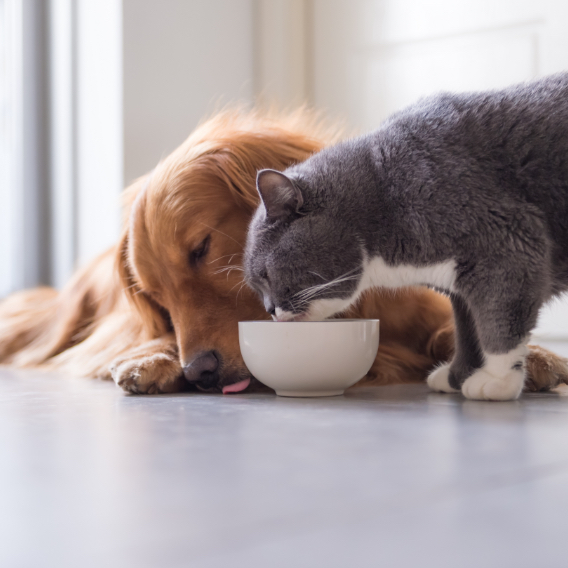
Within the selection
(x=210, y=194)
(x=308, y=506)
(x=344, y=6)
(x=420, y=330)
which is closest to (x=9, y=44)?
(x=344, y=6)

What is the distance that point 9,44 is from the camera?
339 cm

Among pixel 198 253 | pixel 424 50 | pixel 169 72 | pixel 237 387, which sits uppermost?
pixel 424 50

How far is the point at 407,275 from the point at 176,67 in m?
2.23

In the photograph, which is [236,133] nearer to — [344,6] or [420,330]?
[420,330]

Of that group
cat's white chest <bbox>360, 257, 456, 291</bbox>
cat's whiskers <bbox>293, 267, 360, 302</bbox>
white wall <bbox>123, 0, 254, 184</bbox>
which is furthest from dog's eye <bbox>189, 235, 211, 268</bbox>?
white wall <bbox>123, 0, 254, 184</bbox>

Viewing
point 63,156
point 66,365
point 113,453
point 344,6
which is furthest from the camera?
point 344,6

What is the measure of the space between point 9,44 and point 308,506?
3382 millimetres

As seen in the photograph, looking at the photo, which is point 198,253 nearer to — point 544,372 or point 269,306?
point 269,306

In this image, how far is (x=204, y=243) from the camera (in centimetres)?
162

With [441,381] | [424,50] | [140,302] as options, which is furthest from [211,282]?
[424,50]

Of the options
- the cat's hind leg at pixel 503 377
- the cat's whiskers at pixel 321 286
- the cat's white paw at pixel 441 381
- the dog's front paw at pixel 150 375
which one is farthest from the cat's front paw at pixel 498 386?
the dog's front paw at pixel 150 375

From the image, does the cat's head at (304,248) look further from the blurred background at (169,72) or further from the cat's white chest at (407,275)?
the blurred background at (169,72)

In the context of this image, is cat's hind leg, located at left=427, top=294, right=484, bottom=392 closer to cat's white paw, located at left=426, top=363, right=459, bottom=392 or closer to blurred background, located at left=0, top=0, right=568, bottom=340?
cat's white paw, located at left=426, top=363, right=459, bottom=392

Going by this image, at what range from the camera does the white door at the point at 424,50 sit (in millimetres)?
3029
